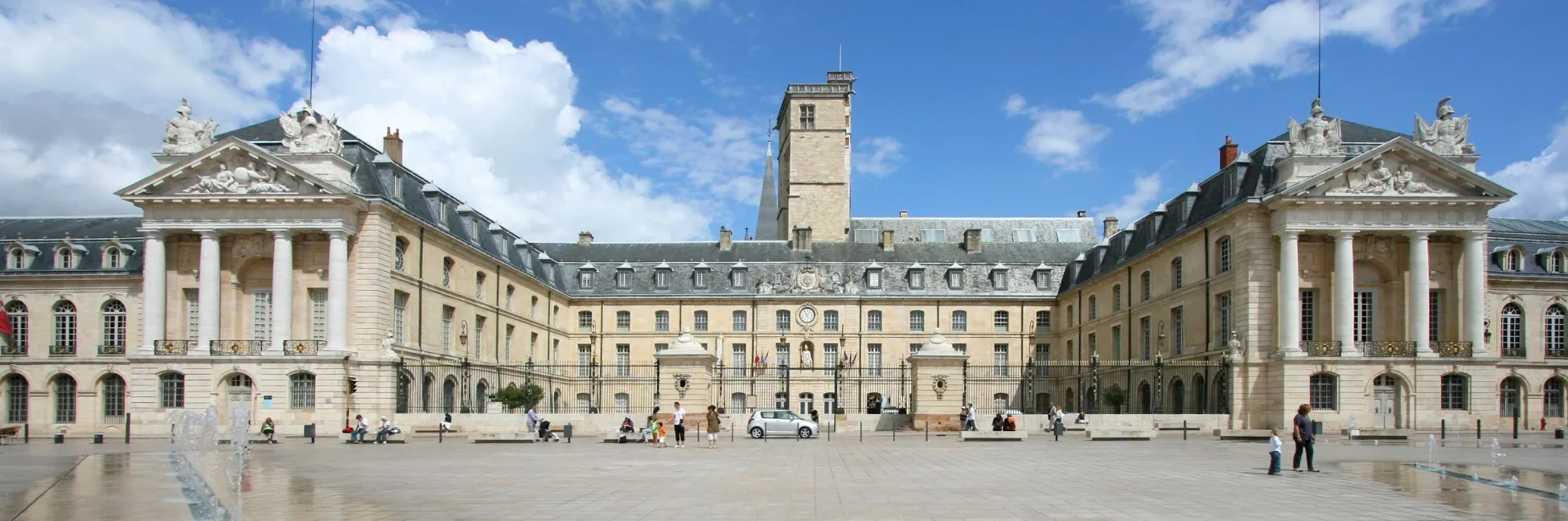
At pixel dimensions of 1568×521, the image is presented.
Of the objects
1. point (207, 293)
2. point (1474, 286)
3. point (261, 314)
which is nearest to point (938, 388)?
point (1474, 286)

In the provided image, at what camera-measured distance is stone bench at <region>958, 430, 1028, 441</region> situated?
111ft

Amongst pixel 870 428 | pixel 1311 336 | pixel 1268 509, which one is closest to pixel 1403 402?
pixel 1311 336

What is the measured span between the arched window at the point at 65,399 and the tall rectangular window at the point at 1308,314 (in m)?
43.5

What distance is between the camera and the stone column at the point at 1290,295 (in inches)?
1534

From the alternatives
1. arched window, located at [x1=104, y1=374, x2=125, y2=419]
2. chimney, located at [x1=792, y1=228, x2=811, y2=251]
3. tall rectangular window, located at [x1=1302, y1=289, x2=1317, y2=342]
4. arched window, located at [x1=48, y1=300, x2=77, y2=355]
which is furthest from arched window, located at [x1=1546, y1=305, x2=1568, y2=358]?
arched window, located at [x1=48, y1=300, x2=77, y2=355]

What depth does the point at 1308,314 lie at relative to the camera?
134 ft

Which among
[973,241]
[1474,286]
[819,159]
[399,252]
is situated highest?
[819,159]

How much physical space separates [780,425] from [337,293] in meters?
14.5

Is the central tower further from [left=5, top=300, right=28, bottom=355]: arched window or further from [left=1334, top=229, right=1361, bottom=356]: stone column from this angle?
[left=5, top=300, right=28, bottom=355]: arched window

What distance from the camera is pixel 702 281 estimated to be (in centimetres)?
6500

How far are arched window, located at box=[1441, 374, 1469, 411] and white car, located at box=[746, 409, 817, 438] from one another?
19.7 metres

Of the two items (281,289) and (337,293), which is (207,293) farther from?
(337,293)

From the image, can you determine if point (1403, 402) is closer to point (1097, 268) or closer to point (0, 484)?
point (1097, 268)

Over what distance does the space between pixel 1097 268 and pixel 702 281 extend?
19.6 meters
